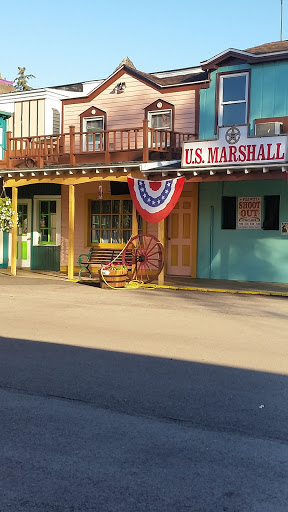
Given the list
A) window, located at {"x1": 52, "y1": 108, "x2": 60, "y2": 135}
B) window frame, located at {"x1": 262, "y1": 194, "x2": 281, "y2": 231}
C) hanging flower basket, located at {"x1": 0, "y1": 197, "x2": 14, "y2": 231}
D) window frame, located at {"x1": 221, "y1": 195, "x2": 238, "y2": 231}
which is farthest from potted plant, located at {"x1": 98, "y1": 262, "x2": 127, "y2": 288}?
window, located at {"x1": 52, "y1": 108, "x2": 60, "y2": 135}

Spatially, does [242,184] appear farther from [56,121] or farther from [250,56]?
[56,121]

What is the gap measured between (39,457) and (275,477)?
160 centimetres

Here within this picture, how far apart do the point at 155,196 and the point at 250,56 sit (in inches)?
194

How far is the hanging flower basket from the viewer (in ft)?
61.8

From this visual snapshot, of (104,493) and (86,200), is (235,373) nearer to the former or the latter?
(104,493)

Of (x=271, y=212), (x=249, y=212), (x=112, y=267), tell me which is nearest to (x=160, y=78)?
(x=249, y=212)

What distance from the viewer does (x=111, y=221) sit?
2066 cm

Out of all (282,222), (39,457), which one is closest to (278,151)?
(282,222)

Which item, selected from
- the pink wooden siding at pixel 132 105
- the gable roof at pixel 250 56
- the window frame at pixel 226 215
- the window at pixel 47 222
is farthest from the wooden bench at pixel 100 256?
the gable roof at pixel 250 56

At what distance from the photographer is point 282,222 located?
17406 millimetres

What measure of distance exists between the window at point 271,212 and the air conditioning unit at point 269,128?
1.85 metres

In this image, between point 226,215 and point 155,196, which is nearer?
point 155,196

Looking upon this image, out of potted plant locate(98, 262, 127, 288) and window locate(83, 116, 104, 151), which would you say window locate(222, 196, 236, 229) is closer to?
potted plant locate(98, 262, 127, 288)

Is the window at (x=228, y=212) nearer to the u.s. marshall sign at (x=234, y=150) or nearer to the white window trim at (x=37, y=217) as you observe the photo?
the u.s. marshall sign at (x=234, y=150)
